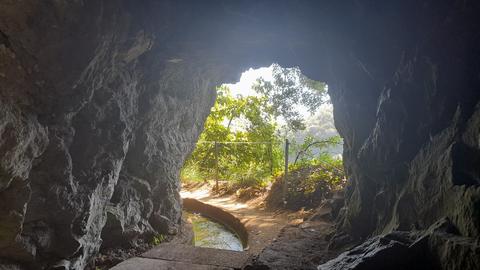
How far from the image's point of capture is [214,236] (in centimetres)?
816

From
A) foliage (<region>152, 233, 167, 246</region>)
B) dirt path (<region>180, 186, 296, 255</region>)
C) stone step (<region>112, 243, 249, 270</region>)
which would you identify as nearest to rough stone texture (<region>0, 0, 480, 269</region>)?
foliage (<region>152, 233, 167, 246</region>)

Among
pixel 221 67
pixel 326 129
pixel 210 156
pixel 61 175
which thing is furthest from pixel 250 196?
pixel 326 129

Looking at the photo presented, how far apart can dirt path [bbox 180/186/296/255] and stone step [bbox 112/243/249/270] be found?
609 mm

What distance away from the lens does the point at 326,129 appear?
4994 cm

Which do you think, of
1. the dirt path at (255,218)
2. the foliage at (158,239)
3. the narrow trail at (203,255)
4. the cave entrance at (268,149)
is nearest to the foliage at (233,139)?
the cave entrance at (268,149)

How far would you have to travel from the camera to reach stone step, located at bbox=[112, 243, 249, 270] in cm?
462

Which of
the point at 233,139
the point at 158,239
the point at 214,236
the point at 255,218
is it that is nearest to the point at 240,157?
the point at 233,139

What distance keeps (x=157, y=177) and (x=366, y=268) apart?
195 inches

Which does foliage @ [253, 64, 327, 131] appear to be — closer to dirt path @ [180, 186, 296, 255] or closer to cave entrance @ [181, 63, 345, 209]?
cave entrance @ [181, 63, 345, 209]

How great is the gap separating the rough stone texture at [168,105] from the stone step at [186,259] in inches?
29.8

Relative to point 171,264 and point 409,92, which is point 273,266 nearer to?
point 171,264

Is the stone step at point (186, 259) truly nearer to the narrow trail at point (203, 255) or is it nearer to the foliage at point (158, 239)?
the narrow trail at point (203, 255)

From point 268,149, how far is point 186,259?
9.72 meters

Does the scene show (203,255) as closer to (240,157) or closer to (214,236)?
(214,236)
